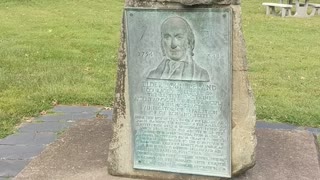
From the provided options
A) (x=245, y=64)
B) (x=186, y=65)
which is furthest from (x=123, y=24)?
(x=245, y=64)

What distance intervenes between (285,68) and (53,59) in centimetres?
362

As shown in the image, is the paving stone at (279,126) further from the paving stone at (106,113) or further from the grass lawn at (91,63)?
the paving stone at (106,113)

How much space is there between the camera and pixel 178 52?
12.0 feet

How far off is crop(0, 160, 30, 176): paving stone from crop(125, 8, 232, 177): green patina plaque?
1.09m

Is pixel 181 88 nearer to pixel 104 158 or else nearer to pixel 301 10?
pixel 104 158

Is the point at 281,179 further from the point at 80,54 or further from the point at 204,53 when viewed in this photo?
the point at 80,54

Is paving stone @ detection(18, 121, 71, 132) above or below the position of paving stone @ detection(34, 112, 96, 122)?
below

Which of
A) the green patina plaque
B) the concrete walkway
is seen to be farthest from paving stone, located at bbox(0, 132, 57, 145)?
the green patina plaque

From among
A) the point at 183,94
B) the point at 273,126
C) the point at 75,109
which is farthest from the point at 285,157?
the point at 75,109

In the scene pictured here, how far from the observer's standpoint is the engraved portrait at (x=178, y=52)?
3.61 meters

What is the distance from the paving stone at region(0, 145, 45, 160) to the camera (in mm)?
4707

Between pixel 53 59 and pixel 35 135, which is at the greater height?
pixel 53 59

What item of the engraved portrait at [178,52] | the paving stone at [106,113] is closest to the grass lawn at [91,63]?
the paving stone at [106,113]

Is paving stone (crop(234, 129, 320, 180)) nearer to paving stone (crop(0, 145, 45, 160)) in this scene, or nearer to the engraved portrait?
the engraved portrait
